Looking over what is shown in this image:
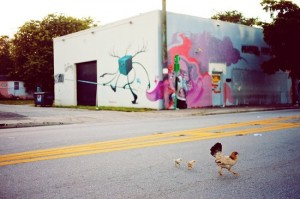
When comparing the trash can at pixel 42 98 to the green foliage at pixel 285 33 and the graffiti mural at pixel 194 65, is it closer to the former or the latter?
the graffiti mural at pixel 194 65

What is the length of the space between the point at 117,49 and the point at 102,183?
846 inches

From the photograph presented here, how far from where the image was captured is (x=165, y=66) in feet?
68.9

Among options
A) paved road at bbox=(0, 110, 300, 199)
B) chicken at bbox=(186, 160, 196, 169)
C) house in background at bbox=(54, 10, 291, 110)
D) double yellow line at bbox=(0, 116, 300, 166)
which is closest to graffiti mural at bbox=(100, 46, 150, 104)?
house in background at bbox=(54, 10, 291, 110)

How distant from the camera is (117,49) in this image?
25250 millimetres

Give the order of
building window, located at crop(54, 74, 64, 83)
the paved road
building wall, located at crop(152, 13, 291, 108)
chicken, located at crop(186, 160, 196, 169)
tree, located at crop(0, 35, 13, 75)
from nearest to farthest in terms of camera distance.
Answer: the paved road
chicken, located at crop(186, 160, 196, 169)
building wall, located at crop(152, 13, 291, 108)
building window, located at crop(54, 74, 64, 83)
tree, located at crop(0, 35, 13, 75)

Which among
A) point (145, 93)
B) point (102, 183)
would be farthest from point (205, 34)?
point (102, 183)

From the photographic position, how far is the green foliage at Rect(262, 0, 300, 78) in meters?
24.7

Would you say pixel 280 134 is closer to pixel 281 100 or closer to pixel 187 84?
pixel 187 84

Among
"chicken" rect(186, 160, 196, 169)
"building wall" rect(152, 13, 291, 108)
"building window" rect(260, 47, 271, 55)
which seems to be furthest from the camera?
"building window" rect(260, 47, 271, 55)

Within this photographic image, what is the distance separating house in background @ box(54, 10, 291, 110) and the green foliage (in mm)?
2743

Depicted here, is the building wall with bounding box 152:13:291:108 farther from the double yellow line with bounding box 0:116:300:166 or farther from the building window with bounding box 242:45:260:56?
the double yellow line with bounding box 0:116:300:166

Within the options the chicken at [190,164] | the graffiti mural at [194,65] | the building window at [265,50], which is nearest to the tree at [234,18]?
the building window at [265,50]

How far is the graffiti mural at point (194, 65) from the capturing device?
22.4 meters

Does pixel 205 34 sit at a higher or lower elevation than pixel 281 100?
higher
